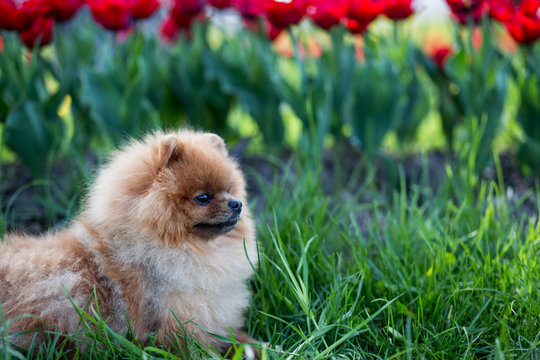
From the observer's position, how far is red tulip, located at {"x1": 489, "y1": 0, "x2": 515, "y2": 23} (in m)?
3.76

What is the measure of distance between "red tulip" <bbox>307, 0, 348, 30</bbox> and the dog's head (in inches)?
78.1

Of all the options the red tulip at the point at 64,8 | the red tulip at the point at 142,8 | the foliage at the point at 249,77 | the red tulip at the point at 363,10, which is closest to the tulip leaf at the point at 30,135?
the foliage at the point at 249,77

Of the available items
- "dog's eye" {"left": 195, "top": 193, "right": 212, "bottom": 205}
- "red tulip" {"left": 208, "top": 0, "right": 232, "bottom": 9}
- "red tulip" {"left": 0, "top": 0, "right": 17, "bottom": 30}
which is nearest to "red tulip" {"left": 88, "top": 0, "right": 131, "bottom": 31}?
"red tulip" {"left": 0, "top": 0, "right": 17, "bottom": 30}

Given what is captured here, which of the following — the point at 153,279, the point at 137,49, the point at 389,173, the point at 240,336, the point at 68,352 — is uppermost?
the point at 137,49

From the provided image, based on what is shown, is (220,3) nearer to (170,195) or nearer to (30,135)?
(30,135)

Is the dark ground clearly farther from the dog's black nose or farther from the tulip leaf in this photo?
the dog's black nose

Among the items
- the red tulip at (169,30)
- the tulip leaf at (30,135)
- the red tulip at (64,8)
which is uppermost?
the red tulip at (64,8)

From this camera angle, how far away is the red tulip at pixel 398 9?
12.9 feet

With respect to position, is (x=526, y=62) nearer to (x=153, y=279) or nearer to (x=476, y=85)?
(x=476, y=85)

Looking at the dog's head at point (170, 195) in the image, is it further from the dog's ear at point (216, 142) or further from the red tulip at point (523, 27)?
the red tulip at point (523, 27)

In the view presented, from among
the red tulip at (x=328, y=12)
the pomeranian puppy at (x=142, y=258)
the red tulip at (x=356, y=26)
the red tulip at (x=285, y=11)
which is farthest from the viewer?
the red tulip at (x=356, y=26)

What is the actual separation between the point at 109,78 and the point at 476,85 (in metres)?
2.64

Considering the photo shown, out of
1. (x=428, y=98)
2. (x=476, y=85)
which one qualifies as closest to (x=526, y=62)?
(x=476, y=85)

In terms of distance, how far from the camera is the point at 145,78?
3775 mm
